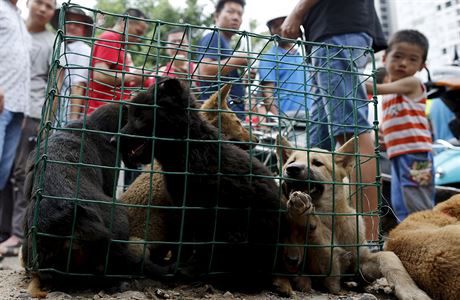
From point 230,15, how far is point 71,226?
4368 millimetres

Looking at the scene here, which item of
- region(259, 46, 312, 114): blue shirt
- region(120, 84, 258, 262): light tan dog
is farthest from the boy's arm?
region(120, 84, 258, 262): light tan dog

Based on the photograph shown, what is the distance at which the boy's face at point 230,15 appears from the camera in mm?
6516

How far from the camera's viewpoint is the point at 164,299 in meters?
2.92

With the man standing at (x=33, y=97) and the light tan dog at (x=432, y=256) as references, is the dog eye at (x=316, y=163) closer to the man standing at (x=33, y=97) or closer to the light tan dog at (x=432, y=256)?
the light tan dog at (x=432, y=256)

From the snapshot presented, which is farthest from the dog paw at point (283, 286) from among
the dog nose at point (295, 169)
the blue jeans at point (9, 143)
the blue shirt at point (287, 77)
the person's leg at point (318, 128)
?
the blue jeans at point (9, 143)

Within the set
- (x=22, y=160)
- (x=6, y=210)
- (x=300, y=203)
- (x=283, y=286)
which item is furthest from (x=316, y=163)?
(x=6, y=210)

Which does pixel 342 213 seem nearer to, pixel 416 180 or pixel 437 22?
pixel 416 180

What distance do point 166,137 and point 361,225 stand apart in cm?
164

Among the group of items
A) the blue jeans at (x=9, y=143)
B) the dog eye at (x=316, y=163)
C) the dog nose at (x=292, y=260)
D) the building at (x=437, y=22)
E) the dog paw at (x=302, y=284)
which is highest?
the building at (x=437, y=22)

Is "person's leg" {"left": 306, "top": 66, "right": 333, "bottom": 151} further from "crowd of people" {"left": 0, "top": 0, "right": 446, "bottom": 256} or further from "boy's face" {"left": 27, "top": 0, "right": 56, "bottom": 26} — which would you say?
"boy's face" {"left": 27, "top": 0, "right": 56, "bottom": 26}

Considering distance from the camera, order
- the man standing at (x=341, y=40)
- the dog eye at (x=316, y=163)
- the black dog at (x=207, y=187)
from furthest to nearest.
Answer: the man standing at (x=341, y=40) < the dog eye at (x=316, y=163) < the black dog at (x=207, y=187)

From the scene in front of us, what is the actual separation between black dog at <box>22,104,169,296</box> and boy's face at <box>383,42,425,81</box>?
12.3ft

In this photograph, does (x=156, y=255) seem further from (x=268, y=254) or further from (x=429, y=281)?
(x=429, y=281)

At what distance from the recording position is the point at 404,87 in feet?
17.5
